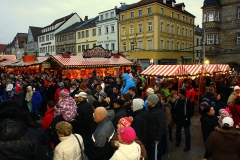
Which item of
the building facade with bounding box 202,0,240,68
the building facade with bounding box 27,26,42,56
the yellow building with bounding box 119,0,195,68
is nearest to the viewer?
the building facade with bounding box 202,0,240,68

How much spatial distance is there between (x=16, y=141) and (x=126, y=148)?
57.9 inches

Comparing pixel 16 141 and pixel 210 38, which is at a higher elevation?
pixel 210 38

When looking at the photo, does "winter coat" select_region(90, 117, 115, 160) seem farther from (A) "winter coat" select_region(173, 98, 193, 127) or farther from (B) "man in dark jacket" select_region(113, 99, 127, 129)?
(A) "winter coat" select_region(173, 98, 193, 127)

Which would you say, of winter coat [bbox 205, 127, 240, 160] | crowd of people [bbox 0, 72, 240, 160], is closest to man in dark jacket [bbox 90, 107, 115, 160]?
crowd of people [bbox 0, 72, 240, 160]

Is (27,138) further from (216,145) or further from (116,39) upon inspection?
(116,39)

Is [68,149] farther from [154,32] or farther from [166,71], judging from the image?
[154,32]

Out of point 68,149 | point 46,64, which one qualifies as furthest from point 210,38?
point 68,149

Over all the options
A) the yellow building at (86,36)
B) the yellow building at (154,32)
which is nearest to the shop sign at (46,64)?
the yellow building at (154,32)

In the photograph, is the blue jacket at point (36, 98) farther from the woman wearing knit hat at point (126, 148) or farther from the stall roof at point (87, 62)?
the stall roof at point (87, 62)

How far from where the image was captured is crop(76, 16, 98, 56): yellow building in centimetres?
4109

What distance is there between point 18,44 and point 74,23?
37.6 metres

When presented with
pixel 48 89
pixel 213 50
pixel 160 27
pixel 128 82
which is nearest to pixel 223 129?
pixel 128 82

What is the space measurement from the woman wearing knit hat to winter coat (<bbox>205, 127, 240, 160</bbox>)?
1650 mm

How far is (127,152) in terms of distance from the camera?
2.65 metres
